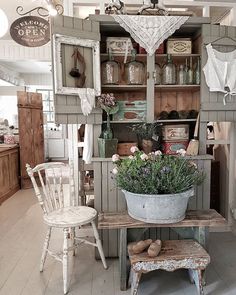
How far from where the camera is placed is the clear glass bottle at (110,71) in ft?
8.11

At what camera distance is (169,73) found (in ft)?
8.33

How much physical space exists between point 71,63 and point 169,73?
2.84 ft

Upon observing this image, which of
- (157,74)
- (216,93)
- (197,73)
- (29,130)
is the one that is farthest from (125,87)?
(29,130)

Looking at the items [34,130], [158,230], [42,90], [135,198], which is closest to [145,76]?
[135,198]

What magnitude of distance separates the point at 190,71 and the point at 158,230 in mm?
1458

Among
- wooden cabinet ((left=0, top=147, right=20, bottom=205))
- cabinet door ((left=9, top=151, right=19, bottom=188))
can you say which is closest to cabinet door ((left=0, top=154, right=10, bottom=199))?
wooden cabinet ((left=0, top=147, right=20, bottom=205))

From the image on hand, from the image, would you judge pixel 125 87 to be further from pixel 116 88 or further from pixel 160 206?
pixel 160 206

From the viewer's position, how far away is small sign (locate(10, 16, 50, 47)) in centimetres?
363

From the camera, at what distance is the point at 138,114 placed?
259cm

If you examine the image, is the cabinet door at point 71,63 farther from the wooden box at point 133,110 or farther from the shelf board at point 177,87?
the shelf board at point 177,87

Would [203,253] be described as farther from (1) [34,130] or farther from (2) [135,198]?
(1) [34,130]

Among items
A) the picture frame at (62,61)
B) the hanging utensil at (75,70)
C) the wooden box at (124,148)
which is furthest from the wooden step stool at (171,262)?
the hanging utensil at (75,70)

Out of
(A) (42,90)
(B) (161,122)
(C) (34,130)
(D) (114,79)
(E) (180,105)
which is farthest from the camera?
(A) (42,90)

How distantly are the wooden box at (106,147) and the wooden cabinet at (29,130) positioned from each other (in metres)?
3.10
